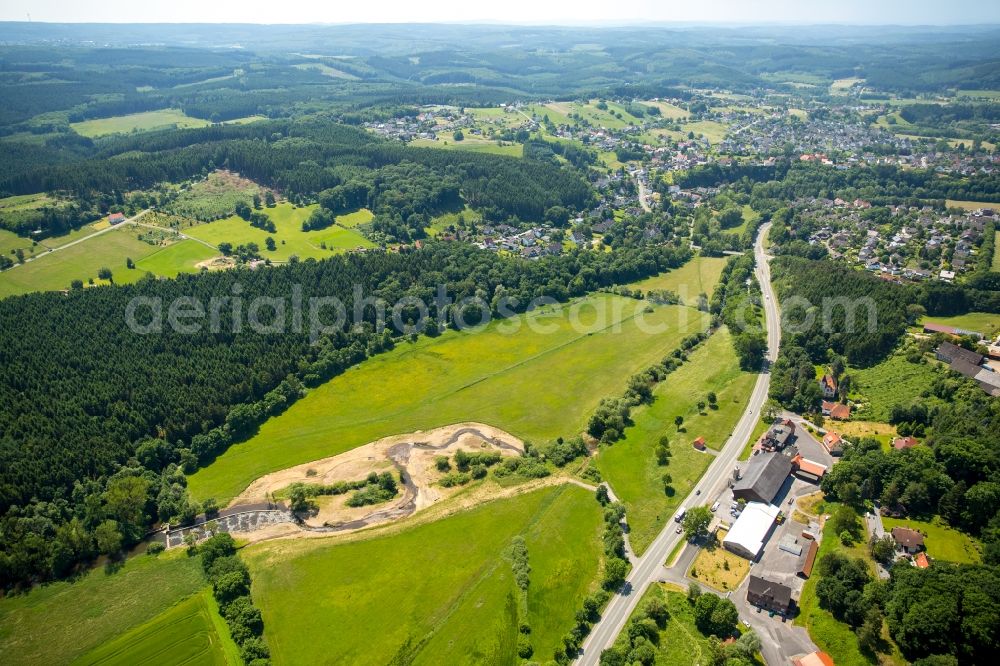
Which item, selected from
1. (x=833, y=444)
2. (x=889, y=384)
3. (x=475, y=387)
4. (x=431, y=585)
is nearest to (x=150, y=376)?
(x=475, y=387)

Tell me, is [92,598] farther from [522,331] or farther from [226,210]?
[226,210]

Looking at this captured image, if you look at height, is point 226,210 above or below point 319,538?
above

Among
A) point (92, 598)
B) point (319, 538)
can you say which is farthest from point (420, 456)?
point (92, 598)

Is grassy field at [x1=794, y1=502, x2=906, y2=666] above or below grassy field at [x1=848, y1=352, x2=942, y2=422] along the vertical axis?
below

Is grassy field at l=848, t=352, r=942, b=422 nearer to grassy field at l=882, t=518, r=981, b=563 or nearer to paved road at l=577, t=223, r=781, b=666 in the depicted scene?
paved road at l=577, t=223, r=781, b=666

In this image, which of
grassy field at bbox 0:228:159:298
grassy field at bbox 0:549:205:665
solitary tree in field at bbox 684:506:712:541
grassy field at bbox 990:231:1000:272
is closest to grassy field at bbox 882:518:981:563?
solitary tree in field at bbox 684:506:712:541

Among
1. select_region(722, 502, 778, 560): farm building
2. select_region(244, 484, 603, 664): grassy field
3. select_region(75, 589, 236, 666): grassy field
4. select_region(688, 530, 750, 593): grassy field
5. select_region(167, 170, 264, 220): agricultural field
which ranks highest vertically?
select_region(167, 170, 264, 220): agricultural field

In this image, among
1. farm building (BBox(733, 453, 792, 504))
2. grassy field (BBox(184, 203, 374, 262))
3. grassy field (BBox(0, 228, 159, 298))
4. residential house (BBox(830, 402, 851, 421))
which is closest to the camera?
farm building (BBox(733, 453, 792, 504))

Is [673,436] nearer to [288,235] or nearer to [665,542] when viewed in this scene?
[665,542]
